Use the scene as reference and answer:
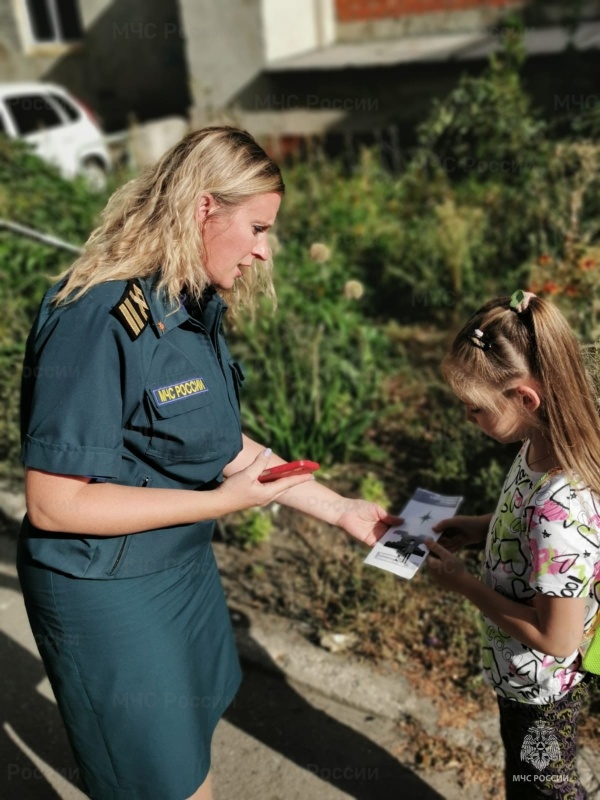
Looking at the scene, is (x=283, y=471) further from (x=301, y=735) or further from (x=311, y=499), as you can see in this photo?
(x=301, y=735)

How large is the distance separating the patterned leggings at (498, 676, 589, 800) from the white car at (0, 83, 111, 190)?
8612 millimetres

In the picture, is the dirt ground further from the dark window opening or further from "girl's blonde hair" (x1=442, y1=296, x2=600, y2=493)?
the dark window opening

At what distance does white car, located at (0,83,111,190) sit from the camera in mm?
9945

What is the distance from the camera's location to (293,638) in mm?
3164

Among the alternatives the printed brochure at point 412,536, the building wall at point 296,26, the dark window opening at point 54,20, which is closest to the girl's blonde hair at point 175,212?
the printed brochure at point 412,536

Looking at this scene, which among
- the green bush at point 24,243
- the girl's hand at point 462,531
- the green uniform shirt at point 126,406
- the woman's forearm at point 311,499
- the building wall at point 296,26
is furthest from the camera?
the building wall at point 296,26

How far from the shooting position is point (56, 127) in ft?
34.7

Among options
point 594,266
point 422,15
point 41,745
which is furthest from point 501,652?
point 422,15

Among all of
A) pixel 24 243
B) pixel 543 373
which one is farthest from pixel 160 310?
pixel 24 243

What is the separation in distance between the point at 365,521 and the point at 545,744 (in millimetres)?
727

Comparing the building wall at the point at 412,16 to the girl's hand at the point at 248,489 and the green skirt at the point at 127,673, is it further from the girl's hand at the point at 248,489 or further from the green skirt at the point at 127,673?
the green skirt at the point at 127,673

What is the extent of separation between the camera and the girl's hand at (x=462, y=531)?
214cm

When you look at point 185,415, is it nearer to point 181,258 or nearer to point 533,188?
point 181,258

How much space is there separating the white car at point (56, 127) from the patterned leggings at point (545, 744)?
8.61m
